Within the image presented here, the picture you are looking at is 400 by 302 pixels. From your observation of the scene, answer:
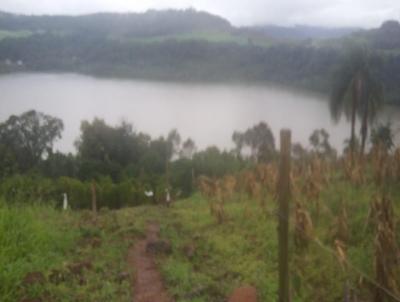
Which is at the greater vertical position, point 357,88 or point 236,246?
point 357,88

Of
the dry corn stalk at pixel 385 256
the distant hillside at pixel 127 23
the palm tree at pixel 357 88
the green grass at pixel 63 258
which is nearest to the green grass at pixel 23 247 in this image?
the green grass at pixel 63 258

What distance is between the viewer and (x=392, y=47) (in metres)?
61.7

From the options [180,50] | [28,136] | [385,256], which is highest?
[180,50]

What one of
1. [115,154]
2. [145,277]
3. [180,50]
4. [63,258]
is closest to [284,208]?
[145,277]

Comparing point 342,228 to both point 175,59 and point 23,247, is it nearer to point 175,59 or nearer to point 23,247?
point 23,247

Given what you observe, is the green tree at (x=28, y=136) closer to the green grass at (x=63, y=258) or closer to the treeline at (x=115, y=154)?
the treeline at (x=115, y=154)

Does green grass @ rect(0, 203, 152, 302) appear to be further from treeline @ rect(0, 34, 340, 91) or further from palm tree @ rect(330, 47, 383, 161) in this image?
treeline @ rect(0, 34, 340, 91)

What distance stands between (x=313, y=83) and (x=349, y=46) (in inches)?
1628

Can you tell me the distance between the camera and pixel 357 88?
1584cm

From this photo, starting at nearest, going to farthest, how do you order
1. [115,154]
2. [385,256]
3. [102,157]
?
[385,256], [102,157], [115,154]

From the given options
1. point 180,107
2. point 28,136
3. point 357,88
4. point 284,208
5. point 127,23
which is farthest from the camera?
point 127,23

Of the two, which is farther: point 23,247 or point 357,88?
point 357,88

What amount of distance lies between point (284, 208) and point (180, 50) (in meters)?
77.7

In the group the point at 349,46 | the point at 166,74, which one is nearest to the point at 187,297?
the point at 349,46
